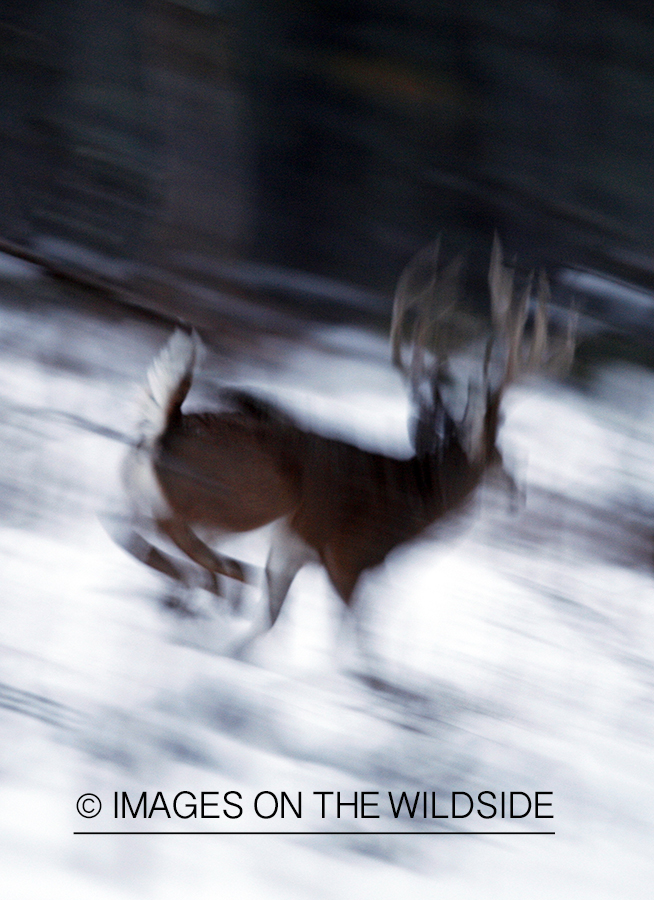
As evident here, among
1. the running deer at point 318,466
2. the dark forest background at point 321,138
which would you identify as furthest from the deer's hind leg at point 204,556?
the dark forest background at point 321,138

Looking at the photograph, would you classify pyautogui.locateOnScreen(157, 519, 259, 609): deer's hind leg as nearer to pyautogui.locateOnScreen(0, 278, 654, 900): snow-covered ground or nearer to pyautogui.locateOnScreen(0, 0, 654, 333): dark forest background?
pyautogui.locateOnScreen(0, 278, 654, 900): snow-covered ground

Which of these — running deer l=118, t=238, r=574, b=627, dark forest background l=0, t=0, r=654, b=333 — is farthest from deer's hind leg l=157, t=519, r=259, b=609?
dark forest background l=0, t=0, r=654, b=333

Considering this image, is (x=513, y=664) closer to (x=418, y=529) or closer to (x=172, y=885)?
(x=418, y=529)

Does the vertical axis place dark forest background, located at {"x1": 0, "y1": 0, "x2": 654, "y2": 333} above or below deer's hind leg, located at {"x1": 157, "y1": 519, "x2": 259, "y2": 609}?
above

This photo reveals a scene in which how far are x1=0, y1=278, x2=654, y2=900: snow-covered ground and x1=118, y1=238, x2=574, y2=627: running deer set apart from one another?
0.01m

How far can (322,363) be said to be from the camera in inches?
18.4

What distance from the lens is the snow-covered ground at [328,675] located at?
422 millimetres

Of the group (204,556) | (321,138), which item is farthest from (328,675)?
(321,138)

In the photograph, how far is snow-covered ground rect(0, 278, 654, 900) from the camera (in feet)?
1.38

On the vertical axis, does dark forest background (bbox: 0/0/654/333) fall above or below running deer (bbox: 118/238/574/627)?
above

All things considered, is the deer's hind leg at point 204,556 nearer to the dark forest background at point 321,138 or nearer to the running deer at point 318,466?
the running deer at point 318,466

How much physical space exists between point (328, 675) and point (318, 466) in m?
0.12

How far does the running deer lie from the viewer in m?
0.42

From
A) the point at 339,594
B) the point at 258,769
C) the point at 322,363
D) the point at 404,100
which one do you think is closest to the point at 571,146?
the point at 404,100
